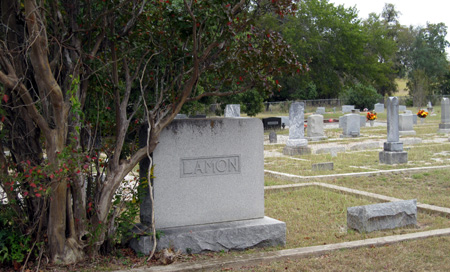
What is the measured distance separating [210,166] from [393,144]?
9862 mm

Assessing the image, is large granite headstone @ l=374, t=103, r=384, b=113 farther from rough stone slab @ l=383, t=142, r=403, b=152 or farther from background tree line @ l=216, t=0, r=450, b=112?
rough stone slab @ l=383, t=142, r=403, b=152

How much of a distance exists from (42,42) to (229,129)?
229 cm

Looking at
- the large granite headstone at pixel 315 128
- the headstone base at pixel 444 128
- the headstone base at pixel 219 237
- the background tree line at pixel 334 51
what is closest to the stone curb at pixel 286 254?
the headstone base at pixel 219 237

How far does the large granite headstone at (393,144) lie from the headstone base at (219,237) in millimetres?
9217

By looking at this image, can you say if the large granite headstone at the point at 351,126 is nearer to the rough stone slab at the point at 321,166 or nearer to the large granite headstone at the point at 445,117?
the large granite headstone at the point at 445,117

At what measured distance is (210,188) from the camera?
5.71 meters

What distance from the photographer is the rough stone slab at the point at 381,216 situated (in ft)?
21.1

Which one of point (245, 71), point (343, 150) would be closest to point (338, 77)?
point (343, 150)

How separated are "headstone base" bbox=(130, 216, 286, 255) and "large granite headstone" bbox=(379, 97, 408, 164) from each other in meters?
9.22

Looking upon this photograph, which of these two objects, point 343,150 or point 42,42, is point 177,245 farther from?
point 343,150

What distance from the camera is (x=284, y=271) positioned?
4.92m

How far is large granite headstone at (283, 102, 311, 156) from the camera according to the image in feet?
55.6

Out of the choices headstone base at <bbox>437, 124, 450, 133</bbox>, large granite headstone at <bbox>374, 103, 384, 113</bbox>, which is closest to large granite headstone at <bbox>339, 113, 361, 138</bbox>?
headstone base at <bbox>437, 124, 450, 133</bbox>

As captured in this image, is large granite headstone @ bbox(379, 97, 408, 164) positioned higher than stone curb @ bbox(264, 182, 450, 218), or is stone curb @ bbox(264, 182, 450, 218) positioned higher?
large granite headstone @ bbox(379, 97, 408, 164)
